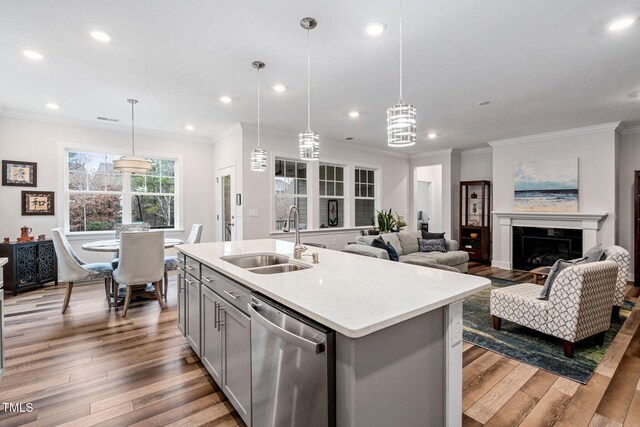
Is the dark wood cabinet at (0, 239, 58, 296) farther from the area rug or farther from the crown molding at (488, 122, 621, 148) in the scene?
the crown molding at (488, 122, 621, 148)

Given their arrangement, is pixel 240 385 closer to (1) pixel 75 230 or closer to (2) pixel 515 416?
(2) pixel 515 416

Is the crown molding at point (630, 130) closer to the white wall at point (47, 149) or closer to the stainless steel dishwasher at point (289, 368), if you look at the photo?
the stainless steel dishwasher at point (289, 368)

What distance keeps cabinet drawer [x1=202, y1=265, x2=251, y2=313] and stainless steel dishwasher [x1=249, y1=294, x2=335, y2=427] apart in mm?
136

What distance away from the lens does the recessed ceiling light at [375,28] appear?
8.02 ft

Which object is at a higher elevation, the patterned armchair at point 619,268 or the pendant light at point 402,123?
the pendant light at point 402,123

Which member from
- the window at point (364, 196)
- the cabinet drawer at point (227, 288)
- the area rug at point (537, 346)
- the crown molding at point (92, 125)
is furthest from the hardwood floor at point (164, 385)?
the window at point (364, 196)

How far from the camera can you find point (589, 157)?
215 inches

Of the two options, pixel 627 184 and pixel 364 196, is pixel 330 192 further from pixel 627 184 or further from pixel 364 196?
pixel 627 184

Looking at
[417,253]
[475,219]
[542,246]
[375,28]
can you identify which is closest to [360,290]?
[375,28]

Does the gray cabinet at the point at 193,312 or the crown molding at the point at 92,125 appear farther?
the crown molding at the point at 92,125

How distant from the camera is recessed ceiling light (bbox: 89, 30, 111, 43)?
2.58 meters

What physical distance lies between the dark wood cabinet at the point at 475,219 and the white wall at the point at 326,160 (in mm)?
1366

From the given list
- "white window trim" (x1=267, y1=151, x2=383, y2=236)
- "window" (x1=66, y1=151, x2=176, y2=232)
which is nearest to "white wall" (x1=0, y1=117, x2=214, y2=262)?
"window" (x1=66, y1=151, x2=176, y2=232)

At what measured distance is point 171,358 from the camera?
8.77ft
